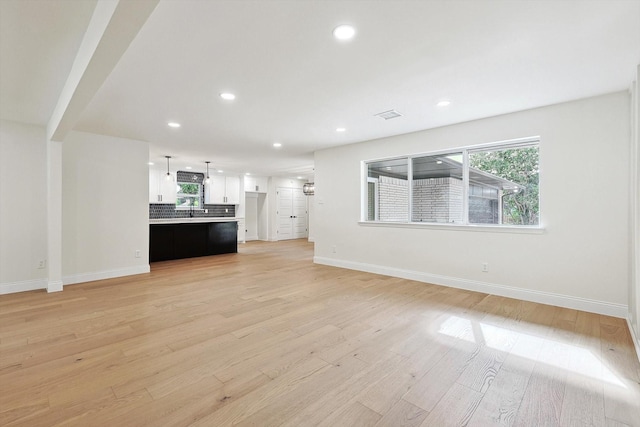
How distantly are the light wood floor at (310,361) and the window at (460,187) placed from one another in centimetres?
122

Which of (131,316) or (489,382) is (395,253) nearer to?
(489,382)

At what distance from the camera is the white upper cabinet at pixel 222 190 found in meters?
9.39

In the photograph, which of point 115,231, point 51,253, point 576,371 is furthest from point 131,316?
point 576,371

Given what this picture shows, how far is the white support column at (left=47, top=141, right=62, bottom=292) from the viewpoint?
13.3 feet

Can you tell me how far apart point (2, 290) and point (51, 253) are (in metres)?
0.82

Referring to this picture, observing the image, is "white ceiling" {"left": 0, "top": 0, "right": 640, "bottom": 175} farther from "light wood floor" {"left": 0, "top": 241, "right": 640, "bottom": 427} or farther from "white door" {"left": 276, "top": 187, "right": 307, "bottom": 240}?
"white door" {"left": 276, "top": 187, "right": 307, "bottom": 240}

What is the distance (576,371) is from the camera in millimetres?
2074

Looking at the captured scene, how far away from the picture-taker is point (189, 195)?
30.4 feet

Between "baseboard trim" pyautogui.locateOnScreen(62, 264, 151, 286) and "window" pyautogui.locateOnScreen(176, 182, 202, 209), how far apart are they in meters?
4.11

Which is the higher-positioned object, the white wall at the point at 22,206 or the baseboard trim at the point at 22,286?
the white wall at the point at 22,206

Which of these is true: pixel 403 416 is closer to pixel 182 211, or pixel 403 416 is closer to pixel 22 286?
pixel 22 286

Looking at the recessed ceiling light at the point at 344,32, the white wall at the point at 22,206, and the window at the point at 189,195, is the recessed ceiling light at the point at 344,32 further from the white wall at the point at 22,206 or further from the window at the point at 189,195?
the window at the point at 189,195

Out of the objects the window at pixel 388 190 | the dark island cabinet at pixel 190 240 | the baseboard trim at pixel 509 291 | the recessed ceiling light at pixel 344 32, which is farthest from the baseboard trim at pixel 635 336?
the dark island cabinet at pixel 190 240

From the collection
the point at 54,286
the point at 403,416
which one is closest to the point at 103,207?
the point at 54,286
